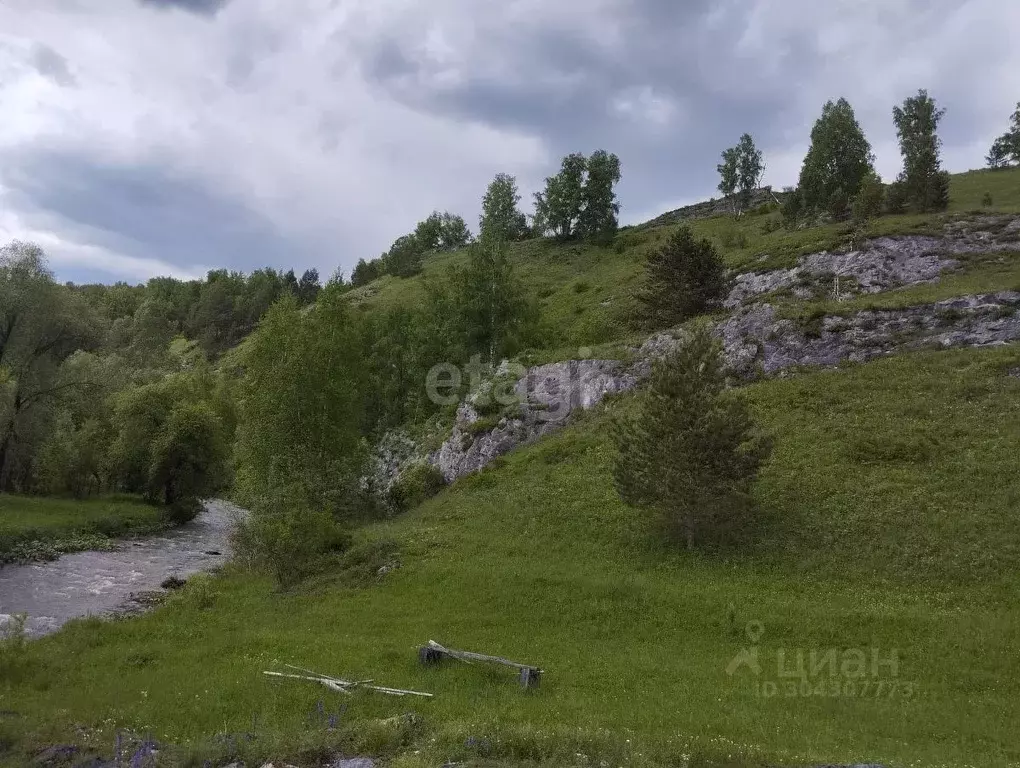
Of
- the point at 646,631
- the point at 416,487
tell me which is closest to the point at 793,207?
the point at 416,487

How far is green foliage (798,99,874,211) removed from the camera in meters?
82.7

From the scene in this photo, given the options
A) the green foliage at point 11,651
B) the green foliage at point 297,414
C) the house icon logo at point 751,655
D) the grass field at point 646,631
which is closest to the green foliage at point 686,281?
the grass field at point 646,631

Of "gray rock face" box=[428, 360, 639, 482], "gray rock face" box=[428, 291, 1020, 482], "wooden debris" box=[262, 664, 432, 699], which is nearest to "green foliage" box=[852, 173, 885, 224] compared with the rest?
"gray rock face" box=[428, 291, 1020, 482]

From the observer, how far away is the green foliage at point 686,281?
57.9m

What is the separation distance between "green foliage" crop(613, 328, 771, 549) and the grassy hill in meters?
1.68

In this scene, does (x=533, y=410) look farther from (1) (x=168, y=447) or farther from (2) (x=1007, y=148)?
(2) (x=1007, y=148)

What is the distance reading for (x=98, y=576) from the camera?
31453 millimetres

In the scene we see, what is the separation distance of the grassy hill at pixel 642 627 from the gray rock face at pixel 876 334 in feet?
9.04

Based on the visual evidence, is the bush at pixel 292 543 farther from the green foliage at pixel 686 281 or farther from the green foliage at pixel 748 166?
the green foliage at pixel 748 166

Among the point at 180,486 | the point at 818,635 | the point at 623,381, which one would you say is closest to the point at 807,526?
the point at 818,635

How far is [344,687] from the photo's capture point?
14.7 metres

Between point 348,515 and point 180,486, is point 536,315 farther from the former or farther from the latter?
point 180,486

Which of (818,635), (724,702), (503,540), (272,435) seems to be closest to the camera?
(724,702)

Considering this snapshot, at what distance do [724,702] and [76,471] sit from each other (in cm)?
5207
